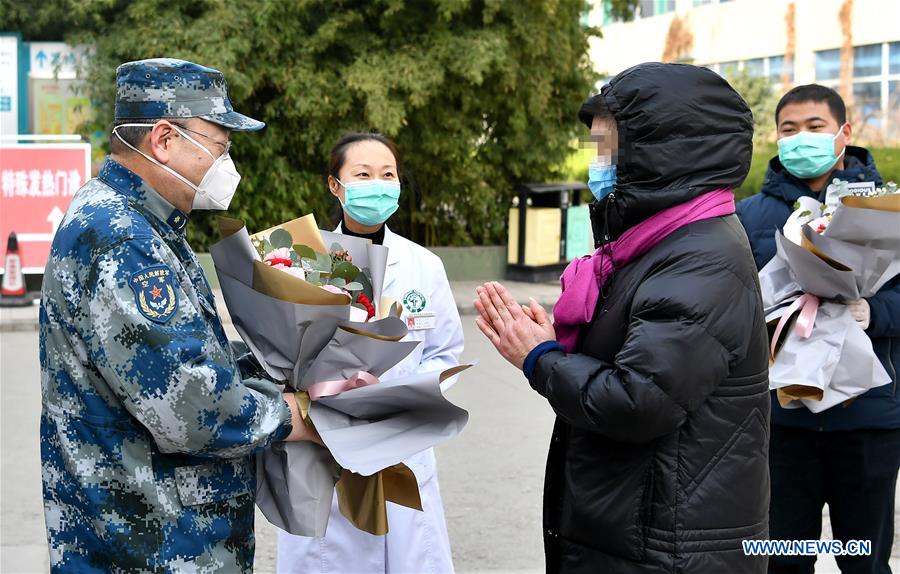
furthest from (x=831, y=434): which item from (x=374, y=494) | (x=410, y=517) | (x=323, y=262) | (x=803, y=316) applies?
(x=323, y=262)

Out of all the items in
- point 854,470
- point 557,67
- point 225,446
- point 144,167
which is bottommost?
point 854,470

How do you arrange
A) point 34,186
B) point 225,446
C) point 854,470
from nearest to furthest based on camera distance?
point 225,446
point 854,470
point 34,186

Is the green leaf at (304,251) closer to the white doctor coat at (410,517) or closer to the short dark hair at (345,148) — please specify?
the white doctor coat at (410,517)

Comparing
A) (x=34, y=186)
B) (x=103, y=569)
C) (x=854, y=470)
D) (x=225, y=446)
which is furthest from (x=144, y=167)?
(x=34, y=186)

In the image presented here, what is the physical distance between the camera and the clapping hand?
2670 millimetres

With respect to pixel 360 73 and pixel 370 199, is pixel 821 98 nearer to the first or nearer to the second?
pixel 370 199

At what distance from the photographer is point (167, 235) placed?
98.9 inches

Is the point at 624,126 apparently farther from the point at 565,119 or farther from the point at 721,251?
the point at 565,119

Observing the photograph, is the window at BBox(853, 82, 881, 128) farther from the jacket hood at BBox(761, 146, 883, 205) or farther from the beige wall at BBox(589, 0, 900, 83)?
the jacket hood at BBox(761, 146, 883, 205)

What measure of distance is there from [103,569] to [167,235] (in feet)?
2.65

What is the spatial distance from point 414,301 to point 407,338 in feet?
0.48

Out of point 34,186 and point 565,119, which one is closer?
point 34,186

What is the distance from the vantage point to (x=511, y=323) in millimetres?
2705

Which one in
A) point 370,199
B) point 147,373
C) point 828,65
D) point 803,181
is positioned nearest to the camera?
point 147,373
